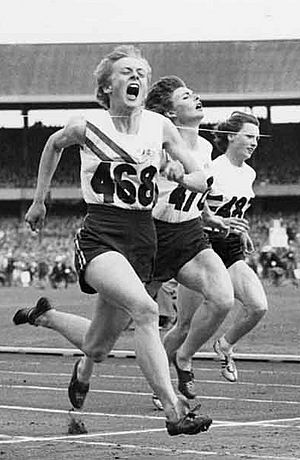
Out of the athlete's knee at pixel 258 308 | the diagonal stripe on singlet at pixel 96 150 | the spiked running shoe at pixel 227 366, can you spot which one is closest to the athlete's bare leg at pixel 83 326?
the diagonal stripe on singlet at pixel 96 150

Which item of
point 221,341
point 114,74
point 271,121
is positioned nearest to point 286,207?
point 271,121

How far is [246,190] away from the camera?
39.7ft

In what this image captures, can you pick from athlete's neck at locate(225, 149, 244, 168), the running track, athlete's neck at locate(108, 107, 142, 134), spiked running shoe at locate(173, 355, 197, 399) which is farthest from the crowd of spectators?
athlete's neck at locate(108, 107, 142, 134)

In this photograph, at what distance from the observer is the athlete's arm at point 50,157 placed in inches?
331

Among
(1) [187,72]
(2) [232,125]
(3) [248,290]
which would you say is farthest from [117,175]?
(1) [187,72]

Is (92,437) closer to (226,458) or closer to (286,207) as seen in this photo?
(226,458)

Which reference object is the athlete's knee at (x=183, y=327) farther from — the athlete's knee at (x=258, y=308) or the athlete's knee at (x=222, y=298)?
the athlete's knee at (x=258, y=308)

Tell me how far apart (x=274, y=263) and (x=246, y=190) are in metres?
40.6

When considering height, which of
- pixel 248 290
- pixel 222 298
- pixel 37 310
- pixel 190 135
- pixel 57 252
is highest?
pixel 190 135

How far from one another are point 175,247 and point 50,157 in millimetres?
1853

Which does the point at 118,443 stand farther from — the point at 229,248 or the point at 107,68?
the point at 229,248

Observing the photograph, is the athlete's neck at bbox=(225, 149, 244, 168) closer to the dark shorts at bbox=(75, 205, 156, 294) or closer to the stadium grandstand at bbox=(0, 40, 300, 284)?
the dark shorts at bbox=(75, 205, 156, 294)

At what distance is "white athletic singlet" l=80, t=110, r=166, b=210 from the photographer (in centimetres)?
827

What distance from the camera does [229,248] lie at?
12055mm
